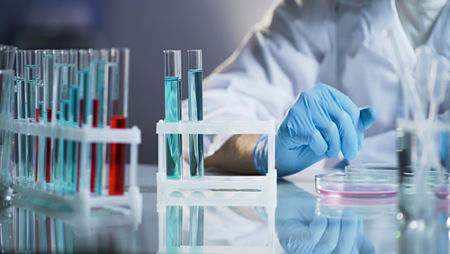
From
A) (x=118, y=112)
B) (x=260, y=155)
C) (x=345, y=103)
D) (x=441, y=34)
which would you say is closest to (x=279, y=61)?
(x=441, y=34)

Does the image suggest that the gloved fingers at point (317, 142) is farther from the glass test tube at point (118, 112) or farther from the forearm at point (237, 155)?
the glass test tube at point (118, 112)

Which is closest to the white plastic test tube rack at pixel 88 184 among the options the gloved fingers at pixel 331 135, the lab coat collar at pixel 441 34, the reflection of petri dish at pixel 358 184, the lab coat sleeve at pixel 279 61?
the reflection of petri dish at pixel 358 184

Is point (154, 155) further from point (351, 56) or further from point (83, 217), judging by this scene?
point (83, 217)

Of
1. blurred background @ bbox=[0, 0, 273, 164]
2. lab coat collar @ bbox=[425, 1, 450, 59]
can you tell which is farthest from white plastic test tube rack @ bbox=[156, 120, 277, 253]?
blurred background @ bbox=[0, 0, 273, 164]

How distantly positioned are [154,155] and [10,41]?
98 centimetres

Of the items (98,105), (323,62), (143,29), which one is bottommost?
(98,105)

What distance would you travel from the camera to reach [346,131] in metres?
1.64

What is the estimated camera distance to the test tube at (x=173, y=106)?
1.39 metres

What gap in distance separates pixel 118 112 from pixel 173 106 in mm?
241

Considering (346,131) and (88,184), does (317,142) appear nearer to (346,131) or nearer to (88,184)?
(346,131)

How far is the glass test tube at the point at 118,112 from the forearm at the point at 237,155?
0.92 m


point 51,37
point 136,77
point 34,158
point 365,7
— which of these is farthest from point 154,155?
point 34,158

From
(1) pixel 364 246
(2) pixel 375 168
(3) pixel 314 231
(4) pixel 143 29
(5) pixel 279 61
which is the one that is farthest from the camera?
(4) pixel 143 29

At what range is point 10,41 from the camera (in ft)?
11.2
